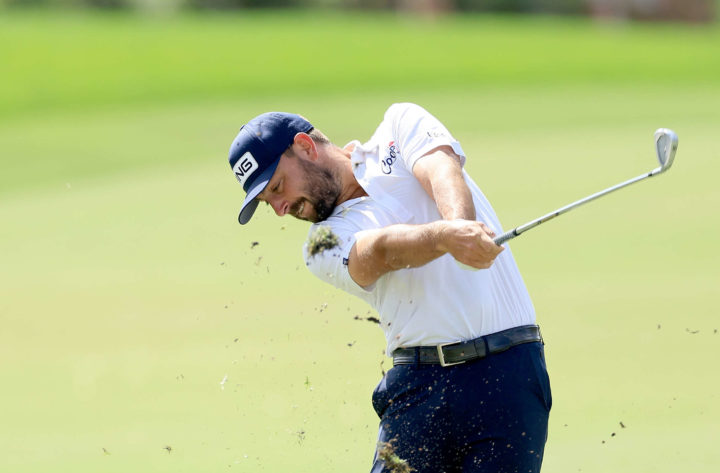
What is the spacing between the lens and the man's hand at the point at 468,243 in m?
3.87

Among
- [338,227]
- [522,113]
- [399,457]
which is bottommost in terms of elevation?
[522,113]

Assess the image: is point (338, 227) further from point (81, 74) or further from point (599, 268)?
point (81, 74)

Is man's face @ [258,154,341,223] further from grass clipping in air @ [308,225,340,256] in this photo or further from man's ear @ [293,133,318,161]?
grass clipping in air @ [308,225,340,256]

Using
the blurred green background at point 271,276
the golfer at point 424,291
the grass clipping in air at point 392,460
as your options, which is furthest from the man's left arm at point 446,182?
the blurred green background at point 271,276

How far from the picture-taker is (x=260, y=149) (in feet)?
14.8

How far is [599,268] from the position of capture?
11.9 m

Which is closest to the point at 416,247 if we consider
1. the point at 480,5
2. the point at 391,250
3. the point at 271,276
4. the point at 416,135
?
the point at 391,250

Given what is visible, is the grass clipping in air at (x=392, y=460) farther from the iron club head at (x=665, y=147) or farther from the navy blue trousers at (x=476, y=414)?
the iron club head at (x=665, y=147)

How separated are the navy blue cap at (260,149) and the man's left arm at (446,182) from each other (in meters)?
0.53

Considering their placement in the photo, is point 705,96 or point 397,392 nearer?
point 397,392

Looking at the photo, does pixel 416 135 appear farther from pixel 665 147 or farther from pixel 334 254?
pixel 665 147

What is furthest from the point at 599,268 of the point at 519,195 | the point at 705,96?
the point at 705,96

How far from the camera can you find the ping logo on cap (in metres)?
4.50

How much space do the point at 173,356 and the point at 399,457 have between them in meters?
5.35
